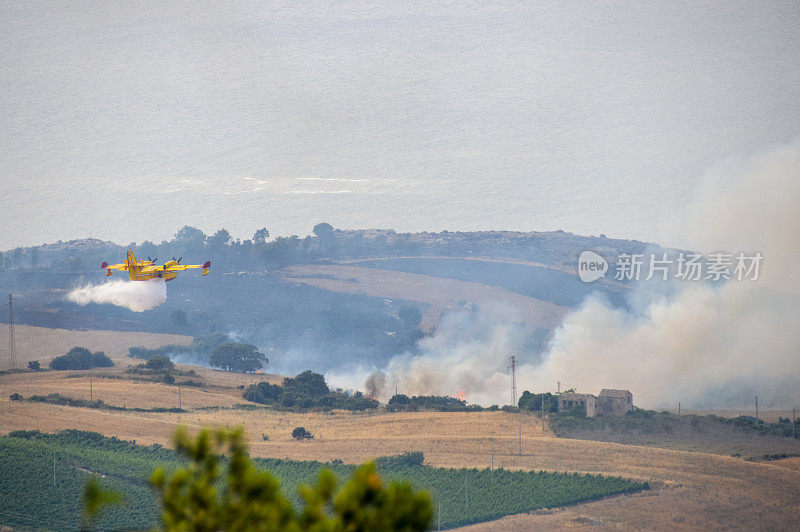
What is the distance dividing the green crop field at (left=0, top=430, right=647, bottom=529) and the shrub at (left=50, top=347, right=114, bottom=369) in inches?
2586

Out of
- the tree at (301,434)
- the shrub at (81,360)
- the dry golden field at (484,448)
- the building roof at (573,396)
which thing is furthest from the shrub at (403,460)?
the shrub at (81,360)

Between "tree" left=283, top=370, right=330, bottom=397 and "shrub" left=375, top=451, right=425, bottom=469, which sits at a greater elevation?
"tree" left=283, top=370, right=330, bottom=397

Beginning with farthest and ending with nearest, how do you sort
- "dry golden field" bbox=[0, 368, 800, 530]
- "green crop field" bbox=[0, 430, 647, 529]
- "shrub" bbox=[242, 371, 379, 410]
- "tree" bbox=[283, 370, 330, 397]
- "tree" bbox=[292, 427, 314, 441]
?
"tree" bbox=[283, 370, 330, 397]
"shrub" bbox=[242, 371, 379, 410]
"tree" bbox=[292, 427, 314, 441]
"green crop field" bbox=[0, 430, 647, 529]
"dry golden field" bbox=[0, 368, 800, 530]

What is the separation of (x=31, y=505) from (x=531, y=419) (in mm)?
69393

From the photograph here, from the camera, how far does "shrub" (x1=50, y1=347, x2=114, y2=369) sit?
597ft

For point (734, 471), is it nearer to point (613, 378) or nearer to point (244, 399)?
point (613, 378)

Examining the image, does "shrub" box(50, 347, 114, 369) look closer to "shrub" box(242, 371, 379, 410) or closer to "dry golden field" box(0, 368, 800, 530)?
"dry golden field" box(0, 368, 800, 530)

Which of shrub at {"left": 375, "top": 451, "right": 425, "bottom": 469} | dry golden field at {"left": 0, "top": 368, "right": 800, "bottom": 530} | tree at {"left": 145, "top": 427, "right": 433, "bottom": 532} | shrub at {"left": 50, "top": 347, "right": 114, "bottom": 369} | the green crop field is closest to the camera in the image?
tree at {"left": 145, "top": 427, "right": 433, "bottom": 532}

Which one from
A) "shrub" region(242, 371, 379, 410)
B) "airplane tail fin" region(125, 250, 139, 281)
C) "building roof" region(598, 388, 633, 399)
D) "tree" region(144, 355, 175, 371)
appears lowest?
"shrub" region(242, 371, 379, 410)

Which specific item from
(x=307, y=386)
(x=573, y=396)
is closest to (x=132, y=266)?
(x=307, y=386)

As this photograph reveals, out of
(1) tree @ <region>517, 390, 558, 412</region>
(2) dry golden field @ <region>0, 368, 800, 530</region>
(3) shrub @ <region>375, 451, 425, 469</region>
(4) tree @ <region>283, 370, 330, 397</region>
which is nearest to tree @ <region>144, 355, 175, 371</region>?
(2) dry golden field @ <region>0, 368, 800, 530</region>

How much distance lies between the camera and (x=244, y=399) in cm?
15912

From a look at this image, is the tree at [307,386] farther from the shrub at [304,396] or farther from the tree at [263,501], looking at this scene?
the tree at [263,501]

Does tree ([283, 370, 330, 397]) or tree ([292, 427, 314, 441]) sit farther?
tree ([283, 370, 330, 397])
